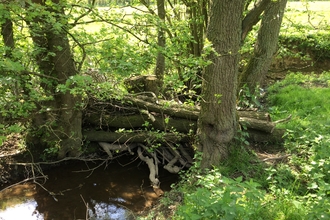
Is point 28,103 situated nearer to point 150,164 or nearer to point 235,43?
point 150,164

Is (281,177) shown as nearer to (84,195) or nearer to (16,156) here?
(84,195)

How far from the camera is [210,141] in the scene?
4660mm

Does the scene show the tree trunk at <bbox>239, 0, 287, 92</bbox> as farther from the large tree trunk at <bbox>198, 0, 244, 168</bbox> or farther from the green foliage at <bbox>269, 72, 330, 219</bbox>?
the large tree trunk at <bbox>198, 0, 244, 168</bbox>

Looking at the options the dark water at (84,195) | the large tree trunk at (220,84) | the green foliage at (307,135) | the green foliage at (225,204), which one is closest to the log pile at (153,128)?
the dark water at (84,195)

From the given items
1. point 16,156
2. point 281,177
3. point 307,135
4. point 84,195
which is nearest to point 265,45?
point 307,135

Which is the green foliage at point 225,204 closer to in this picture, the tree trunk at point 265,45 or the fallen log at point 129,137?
the fallen log at point 129,137

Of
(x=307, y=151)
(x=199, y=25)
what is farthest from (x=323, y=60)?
(x=307, y=151)

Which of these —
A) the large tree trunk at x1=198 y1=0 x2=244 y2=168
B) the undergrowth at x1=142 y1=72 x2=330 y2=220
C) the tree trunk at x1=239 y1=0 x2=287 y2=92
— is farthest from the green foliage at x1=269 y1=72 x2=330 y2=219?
the large tree trunk at x1=198 y1=0 x2=244 y2=168

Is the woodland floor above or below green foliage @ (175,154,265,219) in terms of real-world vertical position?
below

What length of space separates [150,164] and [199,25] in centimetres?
363

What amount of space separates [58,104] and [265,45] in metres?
4.68

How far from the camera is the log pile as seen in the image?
5301mm

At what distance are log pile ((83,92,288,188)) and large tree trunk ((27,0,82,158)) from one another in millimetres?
407

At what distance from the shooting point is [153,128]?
5.62 metres
